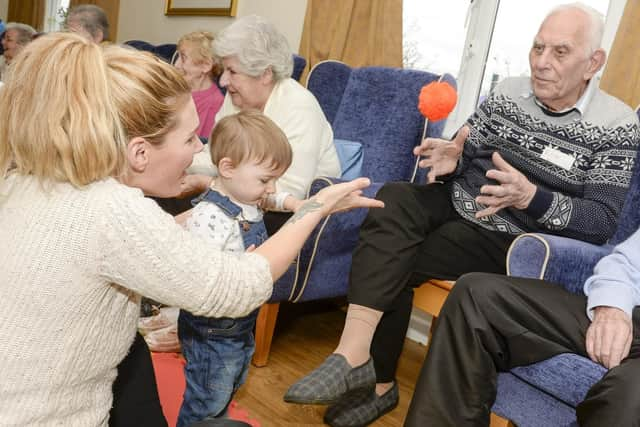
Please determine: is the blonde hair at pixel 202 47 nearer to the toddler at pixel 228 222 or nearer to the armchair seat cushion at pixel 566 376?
the toddler at pixel 228 222

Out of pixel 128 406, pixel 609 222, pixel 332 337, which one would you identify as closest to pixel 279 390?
pixel 332 337

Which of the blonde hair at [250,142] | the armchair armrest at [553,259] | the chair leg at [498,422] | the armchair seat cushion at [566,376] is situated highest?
the blonde hair at [250,142]

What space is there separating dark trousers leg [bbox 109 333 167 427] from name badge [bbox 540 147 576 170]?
1339 mm

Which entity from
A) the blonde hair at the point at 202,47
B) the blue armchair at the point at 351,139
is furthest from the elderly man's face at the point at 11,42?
the blue armchair at the point at 351,139

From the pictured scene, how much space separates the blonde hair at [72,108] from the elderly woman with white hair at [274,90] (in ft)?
4.07

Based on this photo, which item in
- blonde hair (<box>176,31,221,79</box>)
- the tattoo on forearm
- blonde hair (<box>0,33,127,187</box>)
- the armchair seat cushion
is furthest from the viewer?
blonde hair (<box>176,31,221,79</box>)

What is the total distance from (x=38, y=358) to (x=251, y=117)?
0.81 meters

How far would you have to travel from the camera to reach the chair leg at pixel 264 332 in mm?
2123

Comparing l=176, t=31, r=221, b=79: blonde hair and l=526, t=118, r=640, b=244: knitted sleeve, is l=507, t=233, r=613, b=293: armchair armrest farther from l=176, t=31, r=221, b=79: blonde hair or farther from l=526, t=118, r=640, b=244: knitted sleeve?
l=176, t=31, r=221, b=79: blonde hair

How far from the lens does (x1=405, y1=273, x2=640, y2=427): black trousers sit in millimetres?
1405

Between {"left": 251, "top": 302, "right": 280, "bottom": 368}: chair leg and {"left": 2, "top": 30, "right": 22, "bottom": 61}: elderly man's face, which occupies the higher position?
{"left": 2, "top": 30, "right": 22, "bottom": 61}: elderly man's face

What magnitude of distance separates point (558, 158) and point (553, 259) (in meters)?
0.43

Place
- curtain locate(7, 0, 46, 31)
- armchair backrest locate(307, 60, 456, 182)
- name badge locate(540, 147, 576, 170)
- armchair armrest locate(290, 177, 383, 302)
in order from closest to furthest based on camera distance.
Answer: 1. name badge locate(540, 147, 576, 170)
2. armchair armrest locate(290, 177, 383, 302)
3. armchair backrest locate(307, 60, 456, 182)
4. curtain locate(7, 0, 46, 31)

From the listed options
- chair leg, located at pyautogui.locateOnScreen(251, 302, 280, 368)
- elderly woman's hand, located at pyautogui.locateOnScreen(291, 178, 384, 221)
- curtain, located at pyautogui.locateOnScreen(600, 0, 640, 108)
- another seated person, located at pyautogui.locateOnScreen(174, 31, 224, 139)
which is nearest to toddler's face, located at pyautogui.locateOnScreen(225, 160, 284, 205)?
elderly woman's hand, located at pyautogui.locateOnScreen(291, 178, 384, 221)
